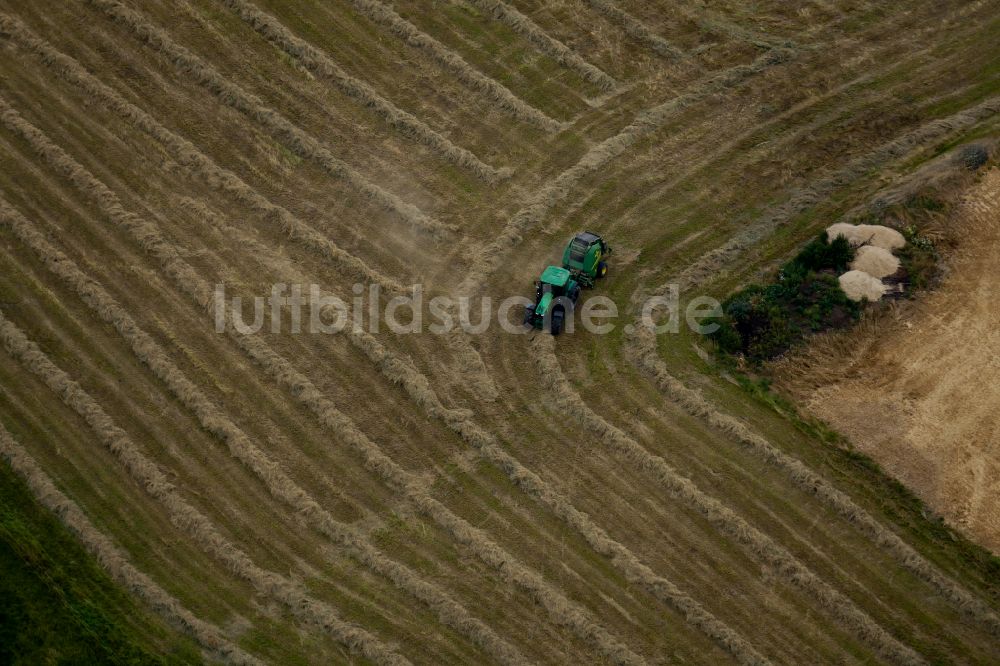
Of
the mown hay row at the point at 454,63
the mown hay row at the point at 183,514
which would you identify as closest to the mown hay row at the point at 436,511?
the mown hay row at the point at 183,514

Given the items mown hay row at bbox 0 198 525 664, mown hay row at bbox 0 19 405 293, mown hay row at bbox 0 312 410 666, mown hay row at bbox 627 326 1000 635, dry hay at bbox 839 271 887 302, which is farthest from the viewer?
mown hay row at bbox 0 19 405 293

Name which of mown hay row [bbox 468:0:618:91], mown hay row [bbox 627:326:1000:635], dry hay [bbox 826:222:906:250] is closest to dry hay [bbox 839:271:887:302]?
dry hay [bbox 826:222:906:250]

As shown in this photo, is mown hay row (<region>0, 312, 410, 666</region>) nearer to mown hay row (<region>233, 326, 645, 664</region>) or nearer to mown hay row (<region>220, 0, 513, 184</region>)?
mown hay row (<region>233, 326, 645, 664</region>)

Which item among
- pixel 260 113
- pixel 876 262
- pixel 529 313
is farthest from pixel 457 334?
A: pixel 876 262

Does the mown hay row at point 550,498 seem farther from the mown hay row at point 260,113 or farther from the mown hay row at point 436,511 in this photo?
the mown hay row at point 260,113

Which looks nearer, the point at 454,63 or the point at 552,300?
the point at 552,300

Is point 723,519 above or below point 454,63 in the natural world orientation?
below

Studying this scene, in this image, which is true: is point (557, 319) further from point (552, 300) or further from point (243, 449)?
point (243, 449)
